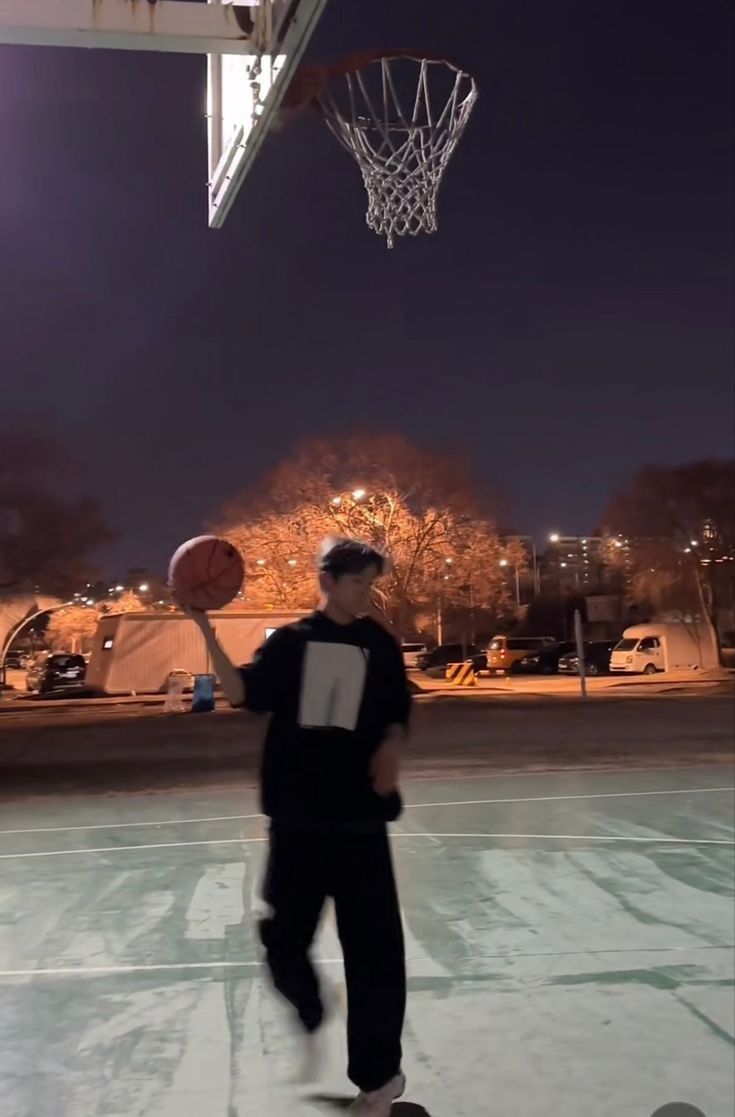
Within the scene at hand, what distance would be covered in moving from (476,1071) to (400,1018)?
0.72 m

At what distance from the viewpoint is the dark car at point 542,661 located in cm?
3728

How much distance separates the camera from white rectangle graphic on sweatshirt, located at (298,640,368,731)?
271 cm

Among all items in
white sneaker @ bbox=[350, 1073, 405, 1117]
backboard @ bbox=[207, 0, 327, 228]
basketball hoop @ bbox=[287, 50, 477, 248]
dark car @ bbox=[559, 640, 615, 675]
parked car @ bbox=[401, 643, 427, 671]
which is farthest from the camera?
parked car @ bbox=[401, 643, 427, 671]

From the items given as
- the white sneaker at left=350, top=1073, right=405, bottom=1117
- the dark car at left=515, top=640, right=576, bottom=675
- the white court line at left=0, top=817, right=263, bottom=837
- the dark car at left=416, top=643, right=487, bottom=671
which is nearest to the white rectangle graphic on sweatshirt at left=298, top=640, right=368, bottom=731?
the white sneaker at left=350, top=1073, right=405, bottom=1117

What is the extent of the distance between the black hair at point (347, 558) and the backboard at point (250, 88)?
2752 mm

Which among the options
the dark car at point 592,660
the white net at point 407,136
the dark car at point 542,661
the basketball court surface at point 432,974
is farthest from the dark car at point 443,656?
the basketball court surface at point 432,974

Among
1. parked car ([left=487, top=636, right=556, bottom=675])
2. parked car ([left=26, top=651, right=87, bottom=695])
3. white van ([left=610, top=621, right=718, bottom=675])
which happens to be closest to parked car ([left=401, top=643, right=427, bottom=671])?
parked car ([left=487, top=636, right=556, bottom=675])

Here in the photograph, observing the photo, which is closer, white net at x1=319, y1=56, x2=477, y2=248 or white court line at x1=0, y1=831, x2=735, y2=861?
white court line at x1=0, y1=831, x2=735, y2=861

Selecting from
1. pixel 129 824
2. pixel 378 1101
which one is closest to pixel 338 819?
pixel 378 1101

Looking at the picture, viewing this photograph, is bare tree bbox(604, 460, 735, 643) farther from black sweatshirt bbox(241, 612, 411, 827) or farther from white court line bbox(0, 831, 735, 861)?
black sweatshirt bbox(241, 612, 411, 827)

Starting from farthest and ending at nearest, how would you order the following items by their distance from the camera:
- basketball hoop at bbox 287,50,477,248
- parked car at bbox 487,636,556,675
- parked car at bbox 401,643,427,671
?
parked car at bbox 401,643,427,671, parked car at bbox 487,636,556,675, basketball hoop at bbox 287,50,477,248

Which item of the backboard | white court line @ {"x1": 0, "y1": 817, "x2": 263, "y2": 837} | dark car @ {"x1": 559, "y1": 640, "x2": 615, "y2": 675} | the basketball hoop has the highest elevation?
the basketball hoop

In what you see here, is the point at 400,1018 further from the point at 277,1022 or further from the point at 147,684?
the point at 147,684

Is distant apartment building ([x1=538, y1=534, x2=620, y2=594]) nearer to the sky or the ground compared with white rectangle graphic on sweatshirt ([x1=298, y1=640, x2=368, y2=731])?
nearer to the sky
